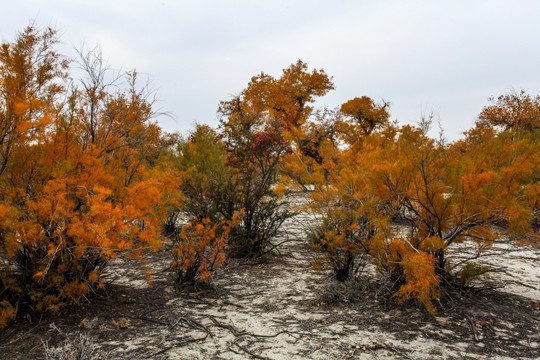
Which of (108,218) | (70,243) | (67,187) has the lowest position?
(70,243)

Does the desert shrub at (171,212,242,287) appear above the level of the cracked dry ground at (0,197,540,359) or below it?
above

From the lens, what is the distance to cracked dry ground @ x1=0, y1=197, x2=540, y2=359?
2.94 metres

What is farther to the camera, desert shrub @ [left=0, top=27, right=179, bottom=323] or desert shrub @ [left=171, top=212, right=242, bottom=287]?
desert shrub @ [left=171, top=212, right=242, bottom=287]

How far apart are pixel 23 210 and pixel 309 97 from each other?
24.3 m

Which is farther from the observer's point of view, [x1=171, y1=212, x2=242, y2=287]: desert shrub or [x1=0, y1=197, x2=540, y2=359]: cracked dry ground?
[x1=171, y1=212, x2=242, y2=287]: desert shrub

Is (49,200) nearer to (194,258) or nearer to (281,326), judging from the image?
(194,258)

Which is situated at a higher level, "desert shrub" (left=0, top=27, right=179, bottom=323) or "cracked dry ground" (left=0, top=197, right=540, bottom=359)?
"desert shrub" (left=0, top=27, right=179, bottom=323)

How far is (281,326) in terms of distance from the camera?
138 inches

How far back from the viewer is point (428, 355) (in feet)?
9.43

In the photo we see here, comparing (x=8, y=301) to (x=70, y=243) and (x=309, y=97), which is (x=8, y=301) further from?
(x=309, y=97)

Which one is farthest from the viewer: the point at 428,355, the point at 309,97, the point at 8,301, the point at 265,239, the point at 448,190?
the point at 309,97

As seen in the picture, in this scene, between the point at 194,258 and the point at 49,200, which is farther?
the point at 194,258

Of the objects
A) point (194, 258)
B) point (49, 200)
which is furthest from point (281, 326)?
point (49, 200)

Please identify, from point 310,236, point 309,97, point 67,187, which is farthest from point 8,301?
point 309,97
